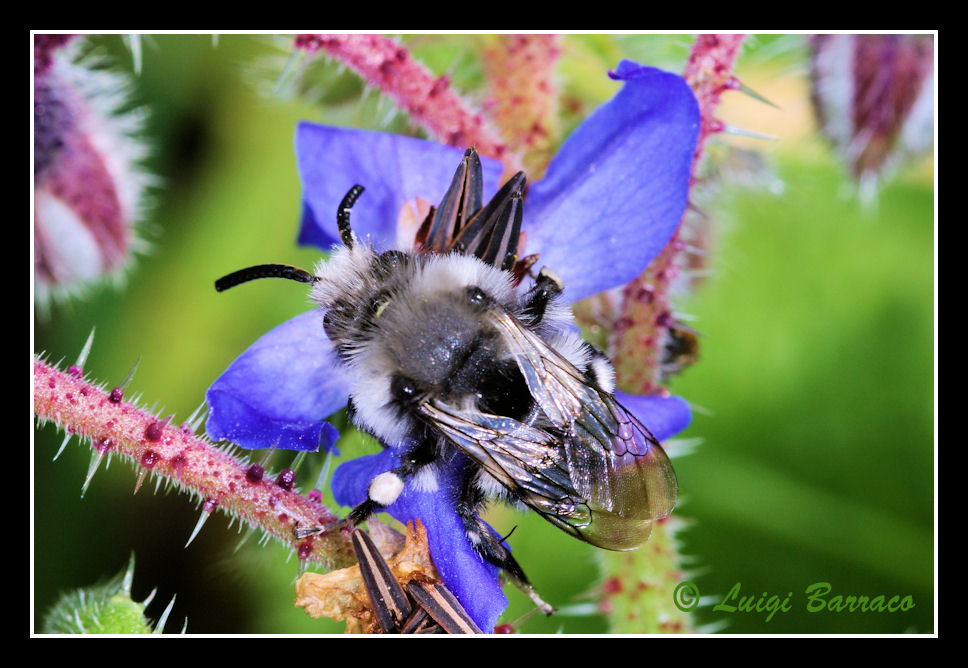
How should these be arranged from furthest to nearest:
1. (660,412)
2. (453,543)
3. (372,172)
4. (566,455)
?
(372,172), (660,412), (453,543), (566,455)

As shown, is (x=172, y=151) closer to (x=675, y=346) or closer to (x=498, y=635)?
(x=675, y=346)

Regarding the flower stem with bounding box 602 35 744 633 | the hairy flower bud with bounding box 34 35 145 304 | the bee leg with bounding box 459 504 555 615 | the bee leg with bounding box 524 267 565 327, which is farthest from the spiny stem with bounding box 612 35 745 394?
the hairy flower bud with bounding box 34 35 145 304

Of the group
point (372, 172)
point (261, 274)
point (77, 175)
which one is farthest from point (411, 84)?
point (77, 175)

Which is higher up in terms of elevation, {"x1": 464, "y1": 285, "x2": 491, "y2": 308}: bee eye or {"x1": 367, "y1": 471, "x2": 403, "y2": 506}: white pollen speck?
{"x1": 464, "y1": 285, "x2": 491, "y2": 308}: bee eye

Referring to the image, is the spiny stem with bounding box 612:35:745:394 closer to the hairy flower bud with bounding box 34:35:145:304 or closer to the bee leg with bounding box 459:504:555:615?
the bee leg with bounding box 459:504:555:615

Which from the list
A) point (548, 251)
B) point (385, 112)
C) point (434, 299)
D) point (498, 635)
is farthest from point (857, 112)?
point (498, 635)

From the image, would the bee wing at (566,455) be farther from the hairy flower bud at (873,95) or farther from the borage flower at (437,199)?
the hairy flower bud at (873,95)

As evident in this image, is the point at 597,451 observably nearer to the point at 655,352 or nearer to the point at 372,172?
the point at 655,352
